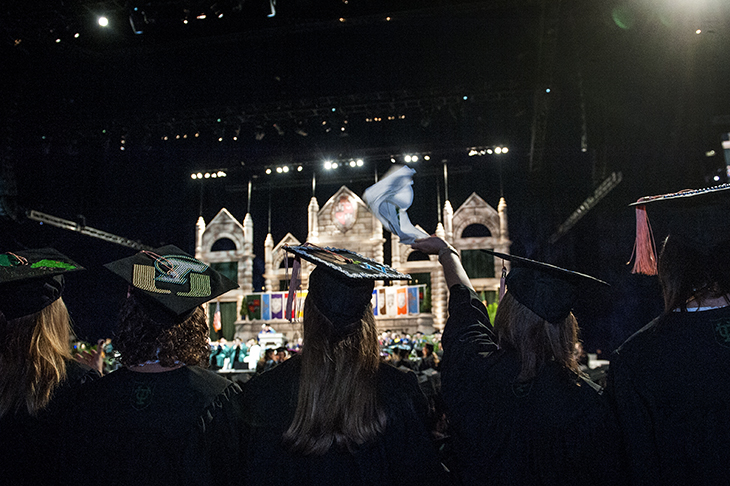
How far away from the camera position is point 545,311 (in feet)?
5.90

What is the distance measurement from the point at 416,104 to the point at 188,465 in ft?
36.6

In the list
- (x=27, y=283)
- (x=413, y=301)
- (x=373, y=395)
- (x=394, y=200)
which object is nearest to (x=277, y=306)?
(x=413, y=301)

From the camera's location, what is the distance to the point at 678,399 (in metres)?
1.59

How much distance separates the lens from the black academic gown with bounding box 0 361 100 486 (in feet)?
5.96

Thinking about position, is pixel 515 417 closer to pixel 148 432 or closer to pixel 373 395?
pixel 373 395

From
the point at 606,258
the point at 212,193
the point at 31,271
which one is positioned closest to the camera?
the point at 31,271

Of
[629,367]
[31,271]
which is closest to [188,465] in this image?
[31,271]

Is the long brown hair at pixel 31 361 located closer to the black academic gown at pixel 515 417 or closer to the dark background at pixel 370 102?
the black academic gown at pixel 515 417

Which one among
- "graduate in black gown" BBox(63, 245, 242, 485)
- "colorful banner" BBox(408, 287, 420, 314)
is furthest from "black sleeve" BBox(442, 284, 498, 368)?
"colorful banner" BBox(408, 287, 420, 314)

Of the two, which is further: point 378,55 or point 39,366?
point 378,55

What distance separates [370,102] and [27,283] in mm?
10133

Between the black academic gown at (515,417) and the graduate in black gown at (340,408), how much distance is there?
0.77ft

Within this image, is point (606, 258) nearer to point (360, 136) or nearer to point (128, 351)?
point (360, 136)

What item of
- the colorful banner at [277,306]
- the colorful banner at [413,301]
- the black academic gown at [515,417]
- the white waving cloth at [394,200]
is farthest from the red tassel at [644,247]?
the colorful banner at [277,306]
